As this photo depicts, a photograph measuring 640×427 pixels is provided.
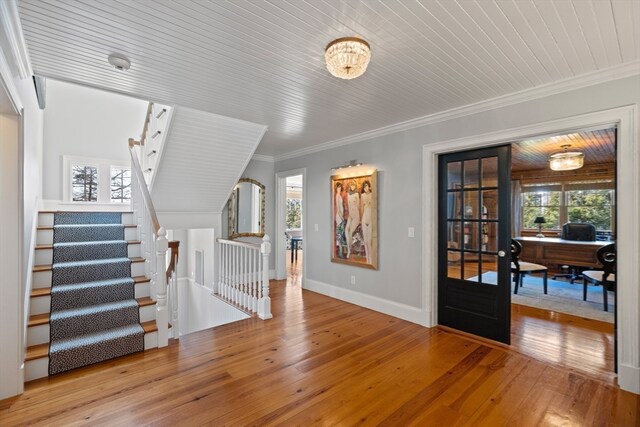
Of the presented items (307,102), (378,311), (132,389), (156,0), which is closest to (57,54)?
(156,0)

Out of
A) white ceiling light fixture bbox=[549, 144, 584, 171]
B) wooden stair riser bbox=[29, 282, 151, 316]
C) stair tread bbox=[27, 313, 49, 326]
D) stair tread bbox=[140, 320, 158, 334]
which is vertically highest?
white ceiling light fixture bbox=[549, 144, 584, 171]

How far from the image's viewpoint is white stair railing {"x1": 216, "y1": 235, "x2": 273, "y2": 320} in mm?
3773

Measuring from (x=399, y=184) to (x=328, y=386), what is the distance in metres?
2.53

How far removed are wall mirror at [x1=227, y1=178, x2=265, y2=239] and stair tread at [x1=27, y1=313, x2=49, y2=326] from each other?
9.71 feet

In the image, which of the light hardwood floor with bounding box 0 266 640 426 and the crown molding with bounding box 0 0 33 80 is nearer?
the crown molding with bounding box 0 0 33 80

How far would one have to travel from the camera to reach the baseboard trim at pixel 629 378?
2230 millimetres

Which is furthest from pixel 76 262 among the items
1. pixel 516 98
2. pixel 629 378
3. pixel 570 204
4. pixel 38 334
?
pixel 570 204

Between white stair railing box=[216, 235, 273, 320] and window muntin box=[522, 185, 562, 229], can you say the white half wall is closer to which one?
white stair railing box=[216, 235, 273, 320]

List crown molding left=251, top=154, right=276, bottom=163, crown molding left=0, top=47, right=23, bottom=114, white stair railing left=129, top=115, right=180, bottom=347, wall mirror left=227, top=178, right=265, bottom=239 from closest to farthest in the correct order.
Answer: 1. crown molding left=0, top=47, right=23, bottom=114
2. white stair railing left=129, top=115, right=180, bottom=347
3. wall mirror left=227, top=178, right=265, bottom=239
4. crown molding left=251, top=154, right=276, bottom=163

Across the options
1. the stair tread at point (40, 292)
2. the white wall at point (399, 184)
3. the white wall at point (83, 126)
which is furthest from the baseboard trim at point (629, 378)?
the white wall at point (83, 126)

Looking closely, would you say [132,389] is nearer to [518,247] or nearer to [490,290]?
[490,290]

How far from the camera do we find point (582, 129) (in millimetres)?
2566

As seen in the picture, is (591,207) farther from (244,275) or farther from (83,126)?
(83,126)

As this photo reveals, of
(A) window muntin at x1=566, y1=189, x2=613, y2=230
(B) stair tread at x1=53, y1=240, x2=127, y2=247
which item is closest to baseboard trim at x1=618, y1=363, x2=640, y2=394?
(B) stair tread at x1=53, y1=240, x2=127, y2=247
